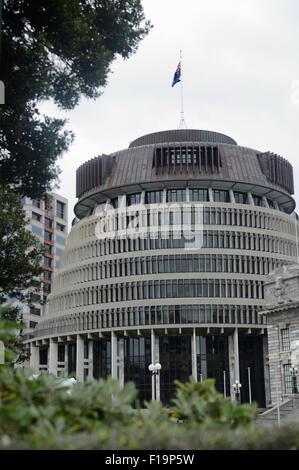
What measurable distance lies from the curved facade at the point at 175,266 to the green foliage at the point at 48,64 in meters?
63.4

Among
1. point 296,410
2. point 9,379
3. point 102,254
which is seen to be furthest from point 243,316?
point 9,379

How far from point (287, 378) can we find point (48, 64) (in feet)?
144

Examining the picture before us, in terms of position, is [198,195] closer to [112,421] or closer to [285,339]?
[285,339]

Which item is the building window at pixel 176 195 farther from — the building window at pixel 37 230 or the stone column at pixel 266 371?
the building window at pixel 37 230

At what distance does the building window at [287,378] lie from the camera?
178ft

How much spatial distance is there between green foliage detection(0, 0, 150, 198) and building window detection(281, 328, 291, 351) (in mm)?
39625

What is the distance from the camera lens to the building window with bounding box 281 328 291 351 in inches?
2152

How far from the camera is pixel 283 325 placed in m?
55.2

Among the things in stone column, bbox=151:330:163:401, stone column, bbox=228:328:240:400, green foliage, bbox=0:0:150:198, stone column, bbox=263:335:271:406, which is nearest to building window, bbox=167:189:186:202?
stone column, bbox=151:330:163:401

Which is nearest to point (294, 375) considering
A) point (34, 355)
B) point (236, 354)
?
point (236, 354)

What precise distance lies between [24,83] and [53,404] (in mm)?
12675

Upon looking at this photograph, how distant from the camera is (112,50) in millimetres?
19453

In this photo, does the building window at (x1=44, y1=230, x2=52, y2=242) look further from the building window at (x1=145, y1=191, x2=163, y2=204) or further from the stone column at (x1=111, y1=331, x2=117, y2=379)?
the stone column at (x1=111, y1=331, x2=117, y2=379)
